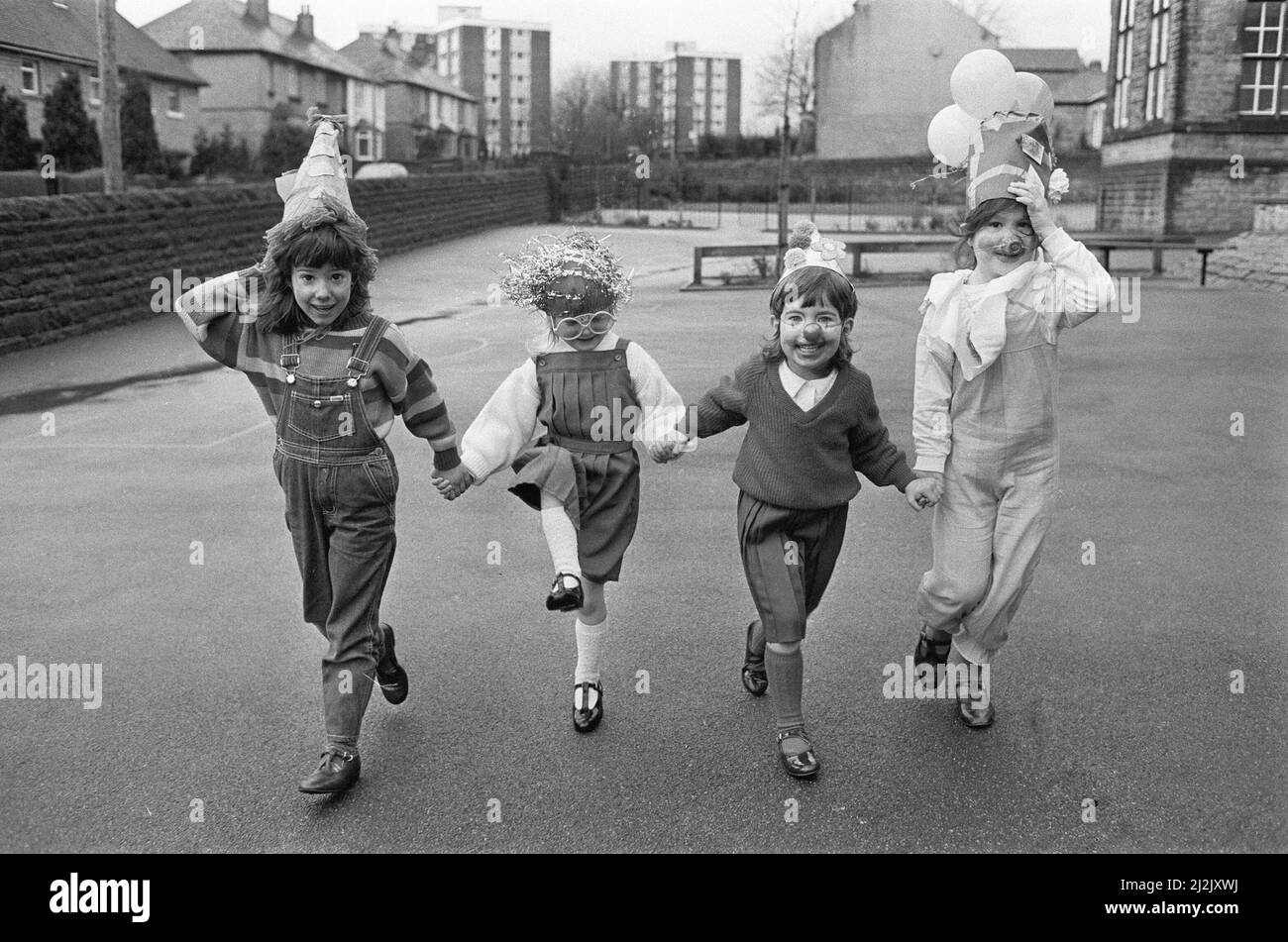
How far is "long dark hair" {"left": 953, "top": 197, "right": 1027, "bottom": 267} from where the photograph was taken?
4008 mm

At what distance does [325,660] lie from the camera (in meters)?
3.88

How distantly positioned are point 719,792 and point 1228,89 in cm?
2970

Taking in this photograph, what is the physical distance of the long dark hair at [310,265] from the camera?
3781mm

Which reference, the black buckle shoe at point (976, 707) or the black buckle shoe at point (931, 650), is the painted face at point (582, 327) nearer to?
the black buckle shoe at point (931, 650)

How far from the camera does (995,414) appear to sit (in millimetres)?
4066

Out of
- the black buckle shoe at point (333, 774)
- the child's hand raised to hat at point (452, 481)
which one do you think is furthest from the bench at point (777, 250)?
the black buckle shoe at point (333, 774)

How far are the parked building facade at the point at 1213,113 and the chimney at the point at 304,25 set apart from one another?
4737cm

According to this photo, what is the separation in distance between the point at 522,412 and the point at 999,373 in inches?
62.2

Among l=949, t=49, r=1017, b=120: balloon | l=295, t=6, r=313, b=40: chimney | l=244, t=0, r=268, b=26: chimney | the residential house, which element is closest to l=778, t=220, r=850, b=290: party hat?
l=949, t=49, r=1017, b=120: balloon

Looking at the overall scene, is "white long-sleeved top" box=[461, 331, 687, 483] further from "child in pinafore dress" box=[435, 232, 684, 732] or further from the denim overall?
the denim overall

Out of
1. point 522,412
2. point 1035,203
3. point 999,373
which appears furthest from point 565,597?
point 1035,203

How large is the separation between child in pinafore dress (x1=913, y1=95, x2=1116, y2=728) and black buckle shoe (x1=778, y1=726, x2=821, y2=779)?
706 mm
